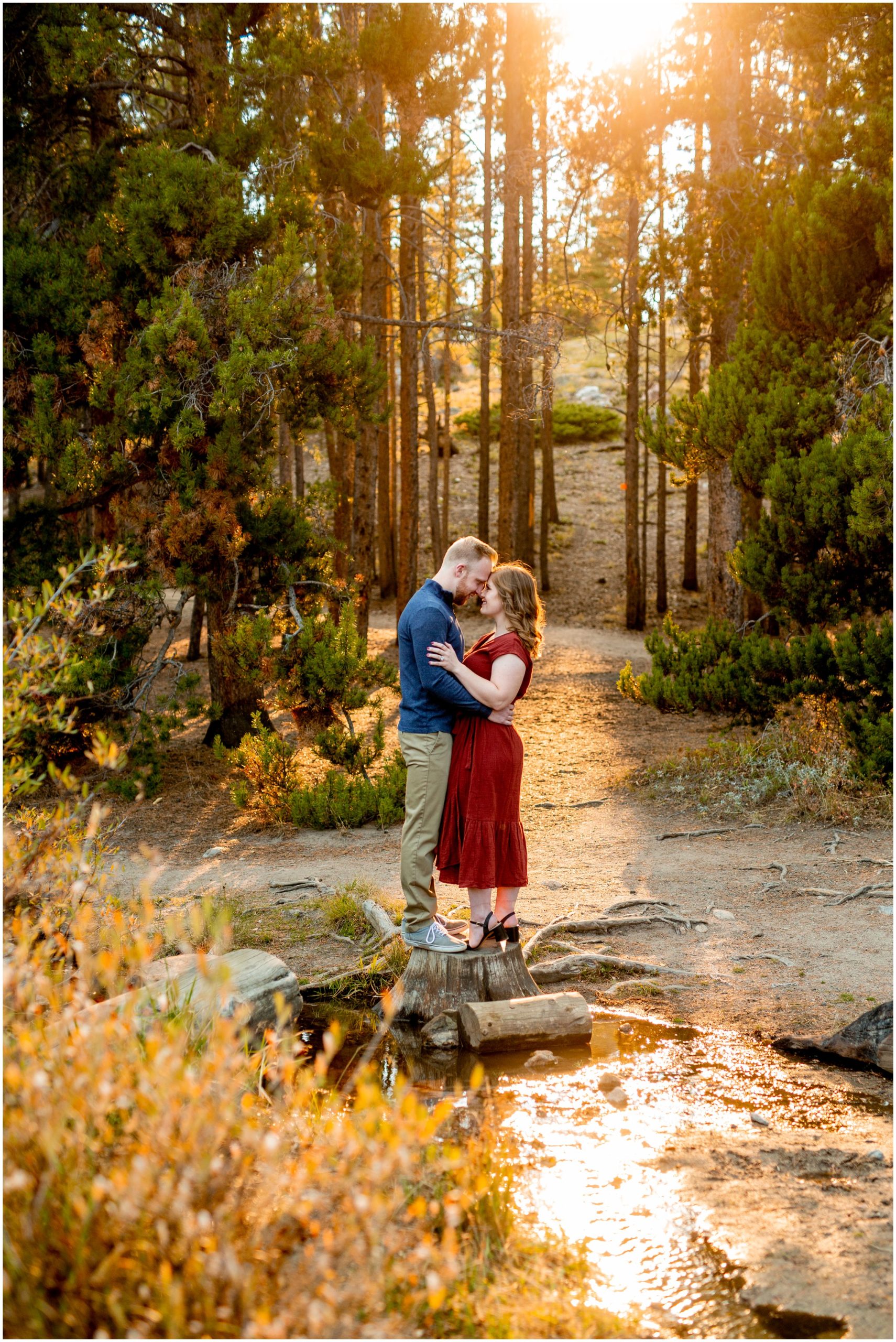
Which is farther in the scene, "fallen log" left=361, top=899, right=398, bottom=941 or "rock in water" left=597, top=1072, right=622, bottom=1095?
"fallen log" left=361, top=899, right=398, bottom=941

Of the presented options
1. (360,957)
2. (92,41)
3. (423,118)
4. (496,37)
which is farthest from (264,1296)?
(496,37)

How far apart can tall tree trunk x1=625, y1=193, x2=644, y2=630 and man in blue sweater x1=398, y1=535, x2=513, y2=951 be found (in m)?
13.8

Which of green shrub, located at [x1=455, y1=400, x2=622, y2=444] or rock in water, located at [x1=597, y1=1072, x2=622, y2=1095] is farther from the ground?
green shrub, located at [x1=455, y1=400, x2=622, y2=444]

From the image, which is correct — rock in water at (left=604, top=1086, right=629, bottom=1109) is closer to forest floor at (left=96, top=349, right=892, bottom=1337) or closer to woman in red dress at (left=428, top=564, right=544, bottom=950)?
forest floor at (left=96, top=349, right=892, bottom=1337)

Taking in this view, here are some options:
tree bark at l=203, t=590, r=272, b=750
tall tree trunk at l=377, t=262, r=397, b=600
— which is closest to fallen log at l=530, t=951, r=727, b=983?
tree bark at l=203, t=590, r=272, b=750

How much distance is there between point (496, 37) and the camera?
725 inches

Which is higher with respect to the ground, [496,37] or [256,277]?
[496,37]

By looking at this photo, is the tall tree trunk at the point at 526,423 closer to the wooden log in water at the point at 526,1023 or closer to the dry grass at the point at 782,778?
the dry grass at the point at 782,778

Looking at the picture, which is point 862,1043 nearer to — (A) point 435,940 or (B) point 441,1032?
(B) point 441,1032

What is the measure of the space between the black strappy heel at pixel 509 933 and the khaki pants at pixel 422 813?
0.36m

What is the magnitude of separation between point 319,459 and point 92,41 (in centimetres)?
1088

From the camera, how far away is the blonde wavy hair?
200 inches

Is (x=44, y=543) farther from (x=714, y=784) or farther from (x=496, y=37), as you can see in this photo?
(x=496, y=37)

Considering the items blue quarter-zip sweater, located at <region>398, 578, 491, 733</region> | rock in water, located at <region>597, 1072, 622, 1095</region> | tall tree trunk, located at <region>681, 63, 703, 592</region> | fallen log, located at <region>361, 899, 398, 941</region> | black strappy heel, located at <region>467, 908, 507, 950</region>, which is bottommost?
rock in water, located at <region>597, 1072, 622, 1095</region>
